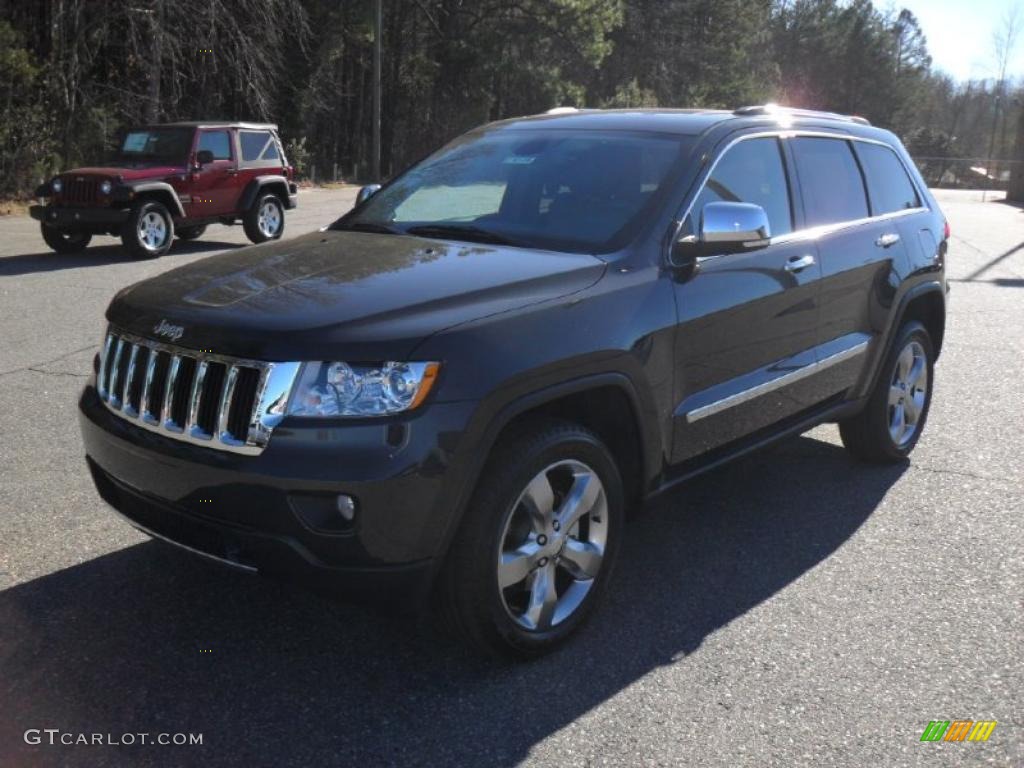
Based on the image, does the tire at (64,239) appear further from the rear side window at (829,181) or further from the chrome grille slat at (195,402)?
the chrome grille slat at (195,402)

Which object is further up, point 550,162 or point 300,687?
point 550,162

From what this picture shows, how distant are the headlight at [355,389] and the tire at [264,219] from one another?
12991 mm

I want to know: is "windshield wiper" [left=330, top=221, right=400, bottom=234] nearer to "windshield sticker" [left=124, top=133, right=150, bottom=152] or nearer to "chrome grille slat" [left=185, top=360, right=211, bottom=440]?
"chrome grille slat" [left=185, top=360, right=211, bottom=440]

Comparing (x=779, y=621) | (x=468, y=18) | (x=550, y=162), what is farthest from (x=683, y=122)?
(x=468, y=18)

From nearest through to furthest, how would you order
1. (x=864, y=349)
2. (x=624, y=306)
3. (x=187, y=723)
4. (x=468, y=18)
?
(x=187, y=723)
(x=624, y=306)
(x=864, y=349)
(x=468, y=18)

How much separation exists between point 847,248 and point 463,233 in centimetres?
194

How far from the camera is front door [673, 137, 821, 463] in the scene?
12.6 ft

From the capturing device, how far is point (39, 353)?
7676mm

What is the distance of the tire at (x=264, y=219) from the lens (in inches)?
618

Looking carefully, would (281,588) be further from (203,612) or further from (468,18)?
(468,18)

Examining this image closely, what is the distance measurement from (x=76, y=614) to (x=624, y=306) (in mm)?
2166

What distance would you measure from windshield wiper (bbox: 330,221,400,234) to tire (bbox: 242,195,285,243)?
442 inches

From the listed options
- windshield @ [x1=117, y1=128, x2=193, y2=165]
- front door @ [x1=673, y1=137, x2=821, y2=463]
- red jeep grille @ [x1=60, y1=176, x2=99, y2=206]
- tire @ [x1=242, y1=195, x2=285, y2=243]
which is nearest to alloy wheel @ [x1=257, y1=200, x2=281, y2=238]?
tire @ [x1=242, y1=195, x2=285, y2=243]

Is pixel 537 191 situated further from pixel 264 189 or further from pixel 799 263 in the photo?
pixel 264 189
